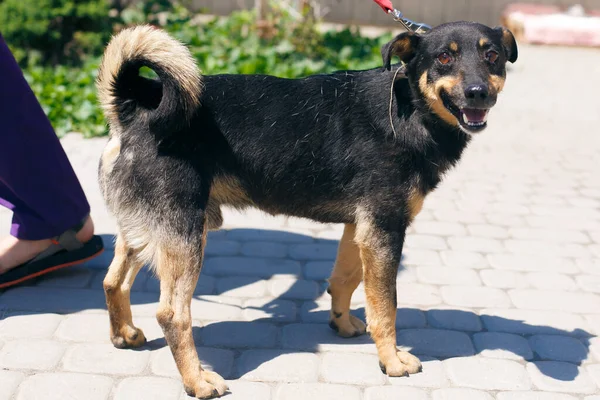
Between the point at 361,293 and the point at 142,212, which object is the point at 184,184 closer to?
Answer: the point at 142,212

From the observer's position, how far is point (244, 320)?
12.3 feet

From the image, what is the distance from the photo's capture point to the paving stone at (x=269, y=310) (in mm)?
3799

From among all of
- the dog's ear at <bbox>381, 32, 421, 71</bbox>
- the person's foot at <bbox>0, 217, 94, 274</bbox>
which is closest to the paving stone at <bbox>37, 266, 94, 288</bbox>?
the person's foot at <bbox>0, 217, 94, 274</bbox>

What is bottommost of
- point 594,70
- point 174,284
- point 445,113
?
point 594,70

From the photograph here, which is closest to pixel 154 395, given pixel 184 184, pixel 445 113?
pixel 184 184

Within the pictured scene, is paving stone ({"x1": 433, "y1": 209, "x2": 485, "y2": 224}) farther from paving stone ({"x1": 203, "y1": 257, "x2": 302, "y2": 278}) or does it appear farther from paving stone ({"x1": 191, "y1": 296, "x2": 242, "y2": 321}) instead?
paving stone ({"x1": 191, "y1": 296, "x2": 242, "y2": 321})

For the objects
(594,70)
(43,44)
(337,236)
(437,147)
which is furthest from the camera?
(594,70)

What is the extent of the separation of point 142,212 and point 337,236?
2.16 m

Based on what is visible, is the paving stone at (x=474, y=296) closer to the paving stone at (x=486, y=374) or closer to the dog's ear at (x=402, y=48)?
the paving stone at (x=486, y=374)

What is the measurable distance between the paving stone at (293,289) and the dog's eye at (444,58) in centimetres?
170

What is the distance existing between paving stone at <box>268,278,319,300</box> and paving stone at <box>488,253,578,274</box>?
4.33 ft

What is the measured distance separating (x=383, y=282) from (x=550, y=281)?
5.42 ft

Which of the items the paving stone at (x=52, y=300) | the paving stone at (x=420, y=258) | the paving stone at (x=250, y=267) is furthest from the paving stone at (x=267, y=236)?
the paving stone at (x=52, y=300)

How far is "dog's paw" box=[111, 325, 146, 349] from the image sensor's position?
11.1 feet
